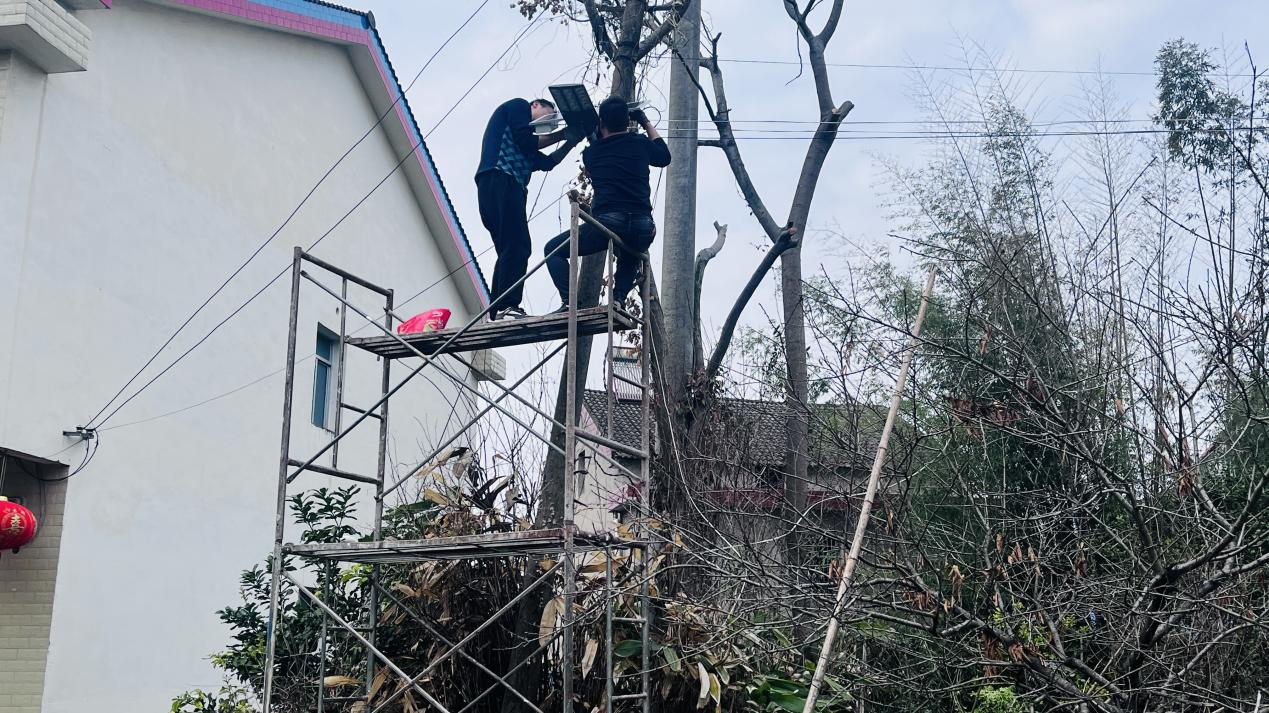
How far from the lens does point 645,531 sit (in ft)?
25.3

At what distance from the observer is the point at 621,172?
7762 millimetres

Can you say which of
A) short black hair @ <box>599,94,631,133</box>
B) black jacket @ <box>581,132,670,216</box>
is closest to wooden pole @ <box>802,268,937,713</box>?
black jacket @ <box>581,132,670,216</box>

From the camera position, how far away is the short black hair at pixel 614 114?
7.82 metres

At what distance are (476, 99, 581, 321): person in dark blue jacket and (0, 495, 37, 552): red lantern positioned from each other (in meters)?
3.56

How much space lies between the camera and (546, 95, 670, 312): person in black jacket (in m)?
7.73

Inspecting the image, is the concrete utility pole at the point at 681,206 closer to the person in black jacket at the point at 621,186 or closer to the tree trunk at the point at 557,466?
the tree trunk at the point at 557,466

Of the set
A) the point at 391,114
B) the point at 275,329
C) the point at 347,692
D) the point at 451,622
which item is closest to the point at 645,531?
the point at 451,622

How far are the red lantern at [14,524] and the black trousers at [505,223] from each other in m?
3.62

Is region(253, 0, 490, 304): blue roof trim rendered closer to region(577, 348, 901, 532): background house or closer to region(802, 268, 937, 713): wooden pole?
region(577, 348, 901, 532): background house

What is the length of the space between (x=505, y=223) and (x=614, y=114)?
1.03 metres

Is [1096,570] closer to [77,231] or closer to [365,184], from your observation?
[77,231]

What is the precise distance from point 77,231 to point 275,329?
3.31 metres

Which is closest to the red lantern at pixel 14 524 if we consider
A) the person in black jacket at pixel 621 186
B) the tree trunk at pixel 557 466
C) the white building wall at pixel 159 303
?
the white building wall at pixel 159 303

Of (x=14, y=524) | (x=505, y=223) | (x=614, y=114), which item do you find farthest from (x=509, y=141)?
(x=14, y=524)
